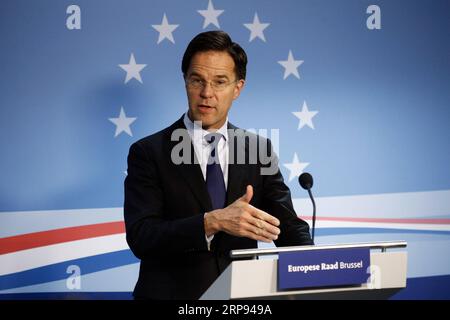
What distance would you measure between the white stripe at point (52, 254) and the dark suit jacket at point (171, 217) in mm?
1406

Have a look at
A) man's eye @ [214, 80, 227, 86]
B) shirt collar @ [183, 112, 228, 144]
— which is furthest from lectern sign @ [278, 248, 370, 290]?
man's eye @ [214, 80, 227, 86]

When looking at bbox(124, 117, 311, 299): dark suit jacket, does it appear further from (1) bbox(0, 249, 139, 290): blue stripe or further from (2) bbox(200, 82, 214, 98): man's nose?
(1) bbox(0, 249, 139, 290): blue stripe

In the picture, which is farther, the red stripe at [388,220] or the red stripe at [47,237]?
the red stripe at [388,220]

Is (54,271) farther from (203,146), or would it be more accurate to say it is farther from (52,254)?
(203,146)

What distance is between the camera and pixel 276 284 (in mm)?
1625

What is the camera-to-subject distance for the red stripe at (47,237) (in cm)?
350

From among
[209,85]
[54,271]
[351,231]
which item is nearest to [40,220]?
[54,271]

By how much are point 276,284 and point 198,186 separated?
2.13 ft

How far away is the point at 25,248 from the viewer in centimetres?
350

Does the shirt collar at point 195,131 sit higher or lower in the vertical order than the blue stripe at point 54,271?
higher

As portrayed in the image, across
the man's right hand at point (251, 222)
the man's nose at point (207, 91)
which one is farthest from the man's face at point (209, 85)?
the man's right hand at point (251, 222)

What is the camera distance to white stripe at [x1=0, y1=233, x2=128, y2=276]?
3.50m

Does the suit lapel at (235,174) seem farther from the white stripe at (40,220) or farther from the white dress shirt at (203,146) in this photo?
the white stripe at (40,220)
